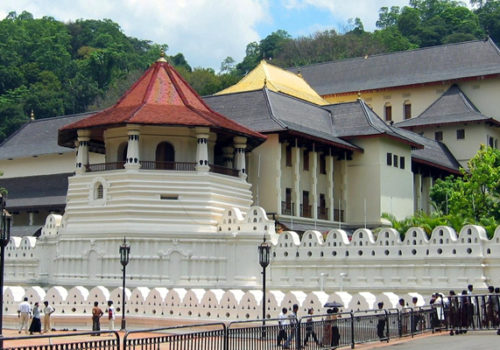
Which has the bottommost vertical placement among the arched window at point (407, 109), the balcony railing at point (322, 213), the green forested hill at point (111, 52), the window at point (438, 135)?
the balcony railing at point (322, 213)

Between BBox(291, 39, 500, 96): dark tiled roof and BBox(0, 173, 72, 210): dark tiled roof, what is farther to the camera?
BBox(291, 39, 500, 96): dark tiled roof

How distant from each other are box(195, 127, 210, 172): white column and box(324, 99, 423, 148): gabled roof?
1144cm

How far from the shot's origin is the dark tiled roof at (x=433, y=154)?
A: 54503 mm

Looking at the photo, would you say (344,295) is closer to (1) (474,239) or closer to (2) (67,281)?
(1) (474,239)

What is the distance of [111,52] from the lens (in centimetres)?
11212

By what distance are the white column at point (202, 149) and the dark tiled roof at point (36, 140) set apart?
Answer: 1823 centimetres

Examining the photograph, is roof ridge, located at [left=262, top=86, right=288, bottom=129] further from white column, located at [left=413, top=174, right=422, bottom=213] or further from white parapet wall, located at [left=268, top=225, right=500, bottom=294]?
white column, located at [left=413, top=174, right=422, bottom=213]

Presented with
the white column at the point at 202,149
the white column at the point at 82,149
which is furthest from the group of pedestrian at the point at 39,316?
the white column at the point at 82,149

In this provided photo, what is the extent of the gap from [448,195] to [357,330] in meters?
27.9

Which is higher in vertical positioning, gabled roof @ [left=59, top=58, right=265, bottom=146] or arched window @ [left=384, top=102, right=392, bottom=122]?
arched window @ [left=384, top=102, right=392, bottom=122]

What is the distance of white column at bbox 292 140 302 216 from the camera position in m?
44.7

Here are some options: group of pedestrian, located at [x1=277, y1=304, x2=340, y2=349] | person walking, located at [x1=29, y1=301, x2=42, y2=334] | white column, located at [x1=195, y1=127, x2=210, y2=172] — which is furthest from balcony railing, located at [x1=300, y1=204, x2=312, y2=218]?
group of pedestrian, located at [x1=277, y1=304, x2=340, y2=349]

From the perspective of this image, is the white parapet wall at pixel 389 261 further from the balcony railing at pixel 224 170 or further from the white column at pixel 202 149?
the balcony railing at pixel 224 170

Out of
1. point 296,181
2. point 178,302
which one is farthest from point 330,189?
point 178,302
